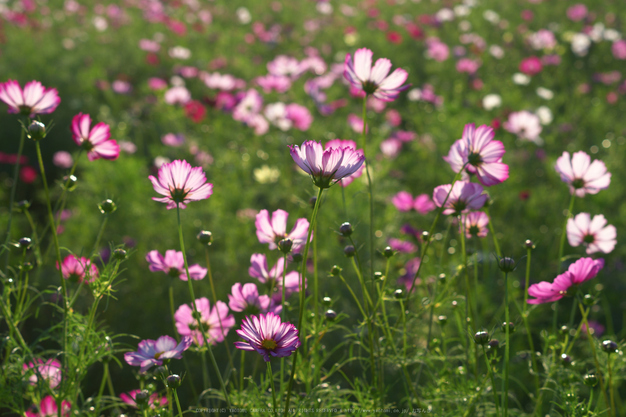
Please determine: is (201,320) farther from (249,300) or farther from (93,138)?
(93,138)

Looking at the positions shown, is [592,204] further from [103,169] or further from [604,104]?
[103,169]

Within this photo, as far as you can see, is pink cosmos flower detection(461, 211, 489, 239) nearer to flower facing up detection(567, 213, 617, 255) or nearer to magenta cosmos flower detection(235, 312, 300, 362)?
flower facing up detection(567, 213, 617, 255)

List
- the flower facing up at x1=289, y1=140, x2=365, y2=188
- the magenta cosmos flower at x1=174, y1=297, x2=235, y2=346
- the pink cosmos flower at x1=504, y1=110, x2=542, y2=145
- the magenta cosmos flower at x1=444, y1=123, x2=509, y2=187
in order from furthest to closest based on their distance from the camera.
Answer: the pink cosmos flower at x1=504, y1=110, x2=542, y2=145 → the magenta cosmos flower at x1=174, y1=297, x2=235, y2=346 → the magenta cosmos flower at x1=444, y1=123, x2=509, y2=187 → the flower facing up at x1=289, y1=140, x2=365, y2=188

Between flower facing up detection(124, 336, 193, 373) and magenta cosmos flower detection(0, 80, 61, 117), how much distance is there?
49 centimetres

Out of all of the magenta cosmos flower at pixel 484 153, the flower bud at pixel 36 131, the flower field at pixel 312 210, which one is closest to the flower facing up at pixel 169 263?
the flower field at pixel 312 210

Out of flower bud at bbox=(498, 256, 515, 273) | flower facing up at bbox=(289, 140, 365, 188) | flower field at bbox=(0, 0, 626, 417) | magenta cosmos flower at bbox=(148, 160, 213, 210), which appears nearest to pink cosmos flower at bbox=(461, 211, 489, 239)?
Answer: flower field at bbox=(0, 0, 626, 417)

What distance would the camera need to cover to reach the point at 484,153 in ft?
2.99

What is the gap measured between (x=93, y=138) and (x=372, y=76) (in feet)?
1.76

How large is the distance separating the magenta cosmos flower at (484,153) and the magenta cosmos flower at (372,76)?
153 mm

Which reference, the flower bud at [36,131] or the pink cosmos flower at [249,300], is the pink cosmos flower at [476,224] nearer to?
the pink cosmos flower at [249,300]

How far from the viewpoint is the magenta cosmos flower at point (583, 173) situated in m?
1.06

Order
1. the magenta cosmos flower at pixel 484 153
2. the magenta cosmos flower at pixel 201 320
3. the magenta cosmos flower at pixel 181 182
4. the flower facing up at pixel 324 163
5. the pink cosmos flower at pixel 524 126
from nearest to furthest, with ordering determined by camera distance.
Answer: the flower facing up at pixel 324 163 < the magenta cosmos flower at pixel 181 182 < the magenta cosmos flower at pixel 484 153 < the magenta cosmos flower at pixel 201 320 < the pink cosmos flower at pixel 524 126

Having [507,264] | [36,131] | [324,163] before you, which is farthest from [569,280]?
[36,131]

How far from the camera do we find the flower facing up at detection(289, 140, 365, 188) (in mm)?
691
